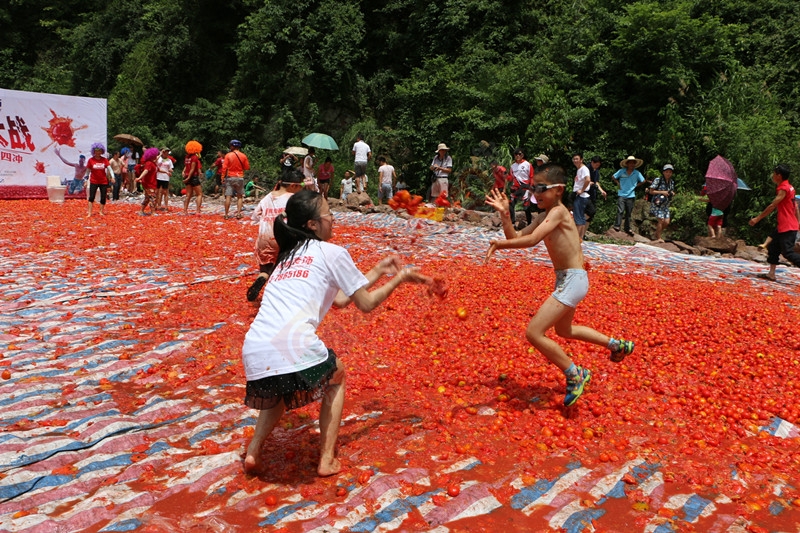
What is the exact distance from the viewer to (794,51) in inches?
762

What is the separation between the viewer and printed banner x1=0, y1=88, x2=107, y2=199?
2014 centimetres

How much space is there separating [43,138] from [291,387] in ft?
70.3

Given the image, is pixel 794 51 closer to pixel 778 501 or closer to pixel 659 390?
pixel 659 390

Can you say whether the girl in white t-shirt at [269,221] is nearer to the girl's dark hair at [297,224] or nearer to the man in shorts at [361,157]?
the girl's dark hair at [297,224]

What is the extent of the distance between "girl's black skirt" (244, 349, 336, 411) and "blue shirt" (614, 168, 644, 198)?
13222 millimetres

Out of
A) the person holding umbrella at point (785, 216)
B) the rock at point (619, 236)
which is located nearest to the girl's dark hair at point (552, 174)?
the person holding umbrella at point (785, 216)

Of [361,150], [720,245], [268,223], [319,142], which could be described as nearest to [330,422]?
[268,223]

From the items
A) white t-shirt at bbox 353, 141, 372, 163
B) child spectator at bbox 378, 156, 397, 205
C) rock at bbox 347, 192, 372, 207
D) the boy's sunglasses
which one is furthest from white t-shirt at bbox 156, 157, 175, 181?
the boy's sunglasses

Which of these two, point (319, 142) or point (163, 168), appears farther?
point (319, 142)

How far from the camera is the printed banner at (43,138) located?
20.1 meters

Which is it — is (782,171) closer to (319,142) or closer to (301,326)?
(301,326)

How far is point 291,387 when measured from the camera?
3619 millimetres

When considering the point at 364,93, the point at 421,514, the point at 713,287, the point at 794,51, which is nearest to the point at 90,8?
the point at 364,93

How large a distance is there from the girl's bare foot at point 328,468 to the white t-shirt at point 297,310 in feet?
2.30
